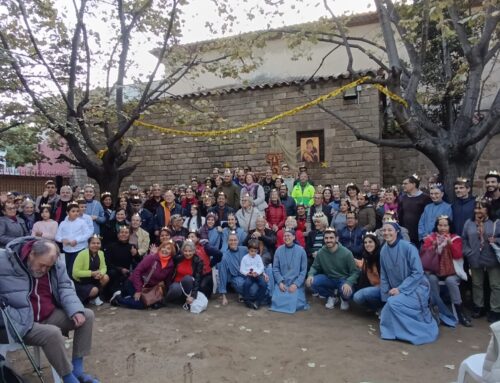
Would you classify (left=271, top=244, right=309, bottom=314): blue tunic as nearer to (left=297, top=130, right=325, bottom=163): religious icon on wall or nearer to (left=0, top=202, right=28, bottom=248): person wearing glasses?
(left=0, top=202, right=28, bottom=248): person wearing glasses

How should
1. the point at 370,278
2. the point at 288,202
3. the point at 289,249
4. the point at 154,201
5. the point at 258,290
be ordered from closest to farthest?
the point at 370,278, the point at 258,290, the point at 289,249, the point at 288,202, the point at 154,201

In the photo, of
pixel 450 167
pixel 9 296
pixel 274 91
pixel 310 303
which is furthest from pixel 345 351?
pixel 274 91

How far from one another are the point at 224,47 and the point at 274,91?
10.6ft

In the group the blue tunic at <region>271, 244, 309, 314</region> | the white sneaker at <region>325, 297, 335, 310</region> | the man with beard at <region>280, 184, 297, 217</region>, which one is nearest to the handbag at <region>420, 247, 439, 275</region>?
the white sneaker at <region>325, 297, 335, 310</region>

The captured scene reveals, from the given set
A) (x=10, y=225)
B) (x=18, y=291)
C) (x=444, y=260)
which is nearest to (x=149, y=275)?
(x=10, y=225)

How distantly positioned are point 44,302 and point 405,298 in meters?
4.08

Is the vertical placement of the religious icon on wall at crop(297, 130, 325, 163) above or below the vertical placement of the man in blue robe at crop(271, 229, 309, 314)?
above

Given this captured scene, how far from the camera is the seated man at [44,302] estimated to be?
140 inches

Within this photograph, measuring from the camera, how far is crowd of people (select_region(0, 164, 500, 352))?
225 inches

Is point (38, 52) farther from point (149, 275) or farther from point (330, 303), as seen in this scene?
point (330, 303)

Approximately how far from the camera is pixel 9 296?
3.55 m

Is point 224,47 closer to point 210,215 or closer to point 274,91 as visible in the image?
point 274,91

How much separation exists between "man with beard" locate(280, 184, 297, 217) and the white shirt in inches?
63.8

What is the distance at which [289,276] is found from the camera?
662cm
